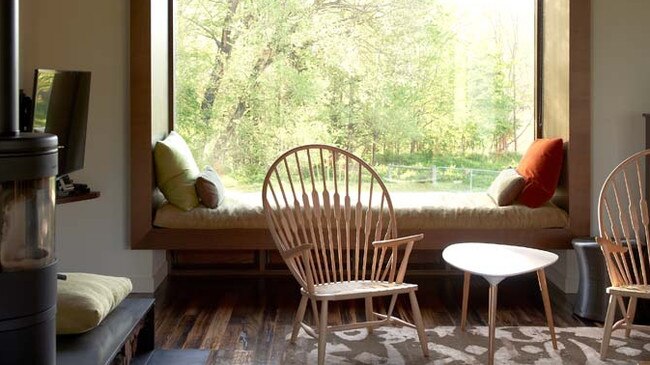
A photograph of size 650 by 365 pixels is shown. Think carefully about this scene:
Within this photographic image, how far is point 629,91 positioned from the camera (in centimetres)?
527

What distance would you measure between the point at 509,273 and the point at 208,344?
4.73ft

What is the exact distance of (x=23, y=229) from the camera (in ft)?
9.28

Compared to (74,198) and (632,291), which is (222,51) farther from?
(632,291)

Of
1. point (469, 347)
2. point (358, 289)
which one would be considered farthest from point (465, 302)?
point (358, 289)

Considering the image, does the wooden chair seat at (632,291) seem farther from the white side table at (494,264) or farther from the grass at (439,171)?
the grass at (439,171)

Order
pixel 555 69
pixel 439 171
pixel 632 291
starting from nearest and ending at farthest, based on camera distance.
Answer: pixel 632 291
pixel 555 69
pixel 439 171

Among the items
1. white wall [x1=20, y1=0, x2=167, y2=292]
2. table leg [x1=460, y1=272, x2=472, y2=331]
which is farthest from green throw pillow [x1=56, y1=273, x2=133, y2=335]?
table leg [x1=460, y1=272, x2=472, y2=331]

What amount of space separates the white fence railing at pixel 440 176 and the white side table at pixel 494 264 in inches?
56.4

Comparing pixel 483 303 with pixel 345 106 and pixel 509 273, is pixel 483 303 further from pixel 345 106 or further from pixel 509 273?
pixel 345 106

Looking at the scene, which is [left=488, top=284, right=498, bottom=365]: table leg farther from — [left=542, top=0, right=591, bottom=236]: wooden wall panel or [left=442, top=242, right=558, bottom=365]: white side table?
[left=542, top=0, right=591, bottom=236]: wooden wall panel

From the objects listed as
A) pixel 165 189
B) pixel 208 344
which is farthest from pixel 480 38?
pixel 208 344

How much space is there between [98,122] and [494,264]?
2.48 metres

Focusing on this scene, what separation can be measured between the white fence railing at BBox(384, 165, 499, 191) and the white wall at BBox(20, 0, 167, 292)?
5.60ft

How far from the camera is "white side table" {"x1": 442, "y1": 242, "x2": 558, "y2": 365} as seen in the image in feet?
12.8
